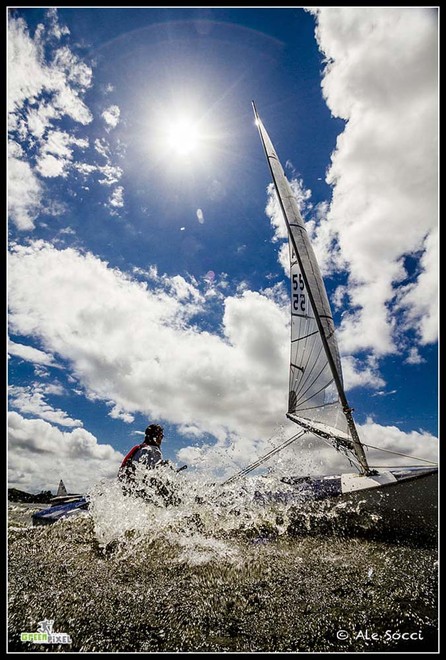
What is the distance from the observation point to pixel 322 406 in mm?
9453

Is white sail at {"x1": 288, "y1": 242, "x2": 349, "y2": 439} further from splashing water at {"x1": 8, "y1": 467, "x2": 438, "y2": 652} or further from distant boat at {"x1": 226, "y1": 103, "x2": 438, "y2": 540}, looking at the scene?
splashing water at {"x1": 8, "y1": 467, "x2": 438, "y2": 652}

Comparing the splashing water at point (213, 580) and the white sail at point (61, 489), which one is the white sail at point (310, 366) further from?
the white sail at point (61, 489)

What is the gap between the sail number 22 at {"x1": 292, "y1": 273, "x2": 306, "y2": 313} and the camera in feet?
33.7

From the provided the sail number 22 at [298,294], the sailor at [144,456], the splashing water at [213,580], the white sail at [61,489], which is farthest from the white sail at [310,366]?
the white sail at [61,489]

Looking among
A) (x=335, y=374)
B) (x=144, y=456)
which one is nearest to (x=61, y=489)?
(x=144, y=456)

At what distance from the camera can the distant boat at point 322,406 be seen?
16.2 feet

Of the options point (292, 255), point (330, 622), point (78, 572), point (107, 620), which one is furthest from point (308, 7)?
point (292, 255)

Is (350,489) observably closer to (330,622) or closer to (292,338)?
(330,622)

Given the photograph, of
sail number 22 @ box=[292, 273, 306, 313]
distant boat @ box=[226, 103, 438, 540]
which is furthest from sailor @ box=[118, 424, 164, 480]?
sail number 22 @ box=[292, 273, 306, 313]

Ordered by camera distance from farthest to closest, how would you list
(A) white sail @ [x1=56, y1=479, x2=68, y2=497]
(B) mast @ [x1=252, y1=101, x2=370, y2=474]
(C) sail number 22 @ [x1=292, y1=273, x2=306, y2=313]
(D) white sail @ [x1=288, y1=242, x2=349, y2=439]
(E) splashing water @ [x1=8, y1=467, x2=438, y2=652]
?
(A) white sail @ [x1=56, y1=479, x2=68, y2=497], (C) sail number 22 @ [x1=292, y1=273, x2=306, y2=313], (D) white sail @ [x1=288, y1=242, x2=349, y2=439], (B) mast @ [x1=252, y1=101, x2=370, y2=474], (E) splashing water @ [x1=8, y1=467, x2=438, y2=652]

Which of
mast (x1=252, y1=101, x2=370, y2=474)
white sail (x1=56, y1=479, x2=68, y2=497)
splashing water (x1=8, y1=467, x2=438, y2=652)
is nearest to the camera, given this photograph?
splashing water (x1=8, y1=467, x2=438, y2=652)

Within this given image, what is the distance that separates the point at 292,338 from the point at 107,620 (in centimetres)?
973

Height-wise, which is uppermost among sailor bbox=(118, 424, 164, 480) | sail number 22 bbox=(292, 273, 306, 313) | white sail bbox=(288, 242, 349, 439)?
sail number 22 bbox=(292, 273, 306, 313)

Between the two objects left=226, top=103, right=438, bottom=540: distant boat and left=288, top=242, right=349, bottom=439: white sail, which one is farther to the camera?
left=288, top=242, right=349, bottom=439: white sail
